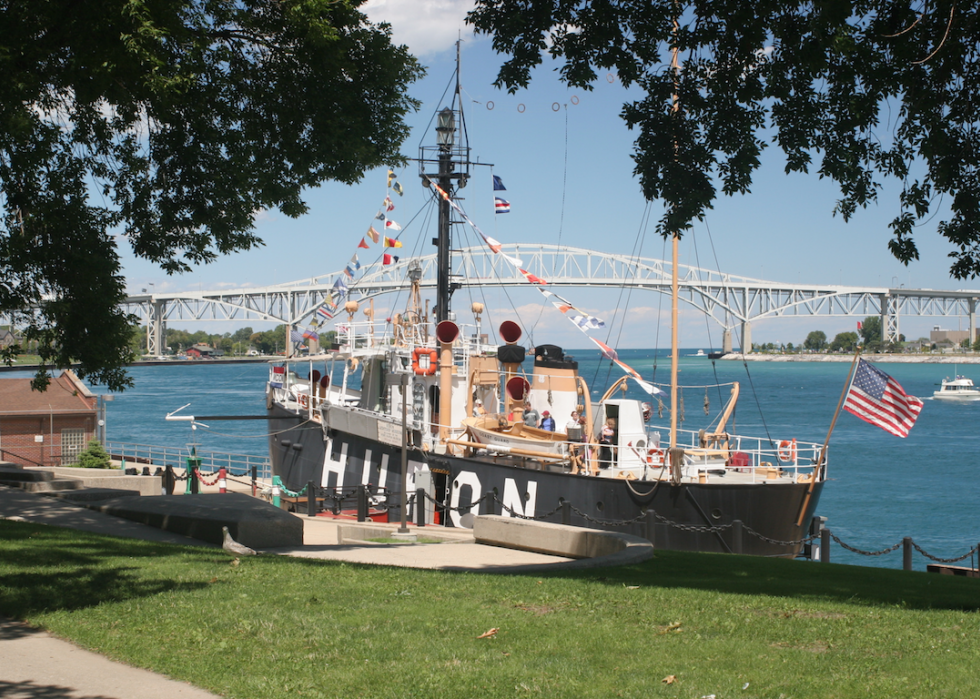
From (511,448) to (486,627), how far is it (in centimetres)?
1366

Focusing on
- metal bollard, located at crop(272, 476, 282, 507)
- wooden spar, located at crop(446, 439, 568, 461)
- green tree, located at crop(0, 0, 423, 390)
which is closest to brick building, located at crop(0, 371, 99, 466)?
metal bollard, located at crop(272, 476, 282, 507)

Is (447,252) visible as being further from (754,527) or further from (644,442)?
(754,527)

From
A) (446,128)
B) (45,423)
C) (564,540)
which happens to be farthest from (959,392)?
(564,540)

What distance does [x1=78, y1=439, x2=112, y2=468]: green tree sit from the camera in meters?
26.8

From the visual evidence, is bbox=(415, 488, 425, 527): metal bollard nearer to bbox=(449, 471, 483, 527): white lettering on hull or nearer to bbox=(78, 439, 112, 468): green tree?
bbox=(449, 471, 483, 527): white lettering on hull

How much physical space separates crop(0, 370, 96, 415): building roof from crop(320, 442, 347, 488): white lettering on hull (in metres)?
9.64

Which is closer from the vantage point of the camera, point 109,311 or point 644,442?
point 109,311

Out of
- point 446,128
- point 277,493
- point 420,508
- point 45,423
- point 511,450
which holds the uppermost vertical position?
point 446,128

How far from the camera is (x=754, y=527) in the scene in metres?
18.1

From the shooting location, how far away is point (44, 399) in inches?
1257

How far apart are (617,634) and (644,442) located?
13.9 meters

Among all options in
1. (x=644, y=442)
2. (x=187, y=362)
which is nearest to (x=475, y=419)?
(x=644, y=442)

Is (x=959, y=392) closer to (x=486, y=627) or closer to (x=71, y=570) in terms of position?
(x=486, y=627)

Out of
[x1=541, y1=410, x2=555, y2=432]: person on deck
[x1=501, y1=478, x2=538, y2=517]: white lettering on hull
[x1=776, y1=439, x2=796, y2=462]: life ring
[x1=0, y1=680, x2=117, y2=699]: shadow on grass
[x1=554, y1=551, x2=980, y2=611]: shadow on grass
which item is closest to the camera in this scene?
[x1=0, y1=680, x2=117, y2=699]: shadow on grass
